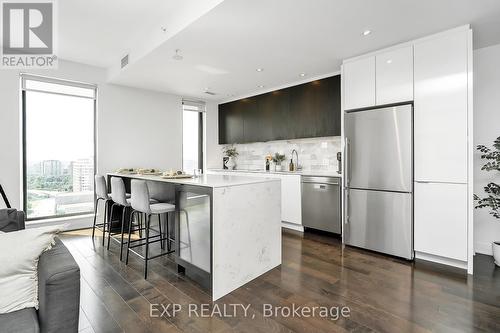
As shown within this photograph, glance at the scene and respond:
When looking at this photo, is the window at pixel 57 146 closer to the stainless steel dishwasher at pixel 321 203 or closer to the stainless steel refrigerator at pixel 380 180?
the stainless steel dishwasher at pixel 321 203

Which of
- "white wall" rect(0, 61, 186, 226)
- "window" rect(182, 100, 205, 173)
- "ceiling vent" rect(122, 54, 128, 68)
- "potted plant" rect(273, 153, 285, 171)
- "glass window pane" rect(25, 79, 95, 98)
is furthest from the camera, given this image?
"window" rect(182, 100, 205, 173)

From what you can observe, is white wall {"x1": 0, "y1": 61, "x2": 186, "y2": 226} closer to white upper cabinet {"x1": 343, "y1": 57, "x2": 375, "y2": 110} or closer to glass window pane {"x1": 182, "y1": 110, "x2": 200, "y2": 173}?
glass window pane {"x1": 182, "y1": 110, "x2": 200, "y2": 173}

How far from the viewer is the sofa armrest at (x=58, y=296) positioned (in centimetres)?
113

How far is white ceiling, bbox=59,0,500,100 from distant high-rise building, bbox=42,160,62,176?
173 centimetres

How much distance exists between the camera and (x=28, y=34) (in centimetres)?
330

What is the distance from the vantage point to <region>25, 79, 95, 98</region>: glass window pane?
401cm

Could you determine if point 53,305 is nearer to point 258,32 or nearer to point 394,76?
point 258,32

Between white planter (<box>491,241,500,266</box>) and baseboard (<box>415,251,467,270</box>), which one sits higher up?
white planter (<box>491,241,500,266</box>)

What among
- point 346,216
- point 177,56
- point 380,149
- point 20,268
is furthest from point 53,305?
point 380,149

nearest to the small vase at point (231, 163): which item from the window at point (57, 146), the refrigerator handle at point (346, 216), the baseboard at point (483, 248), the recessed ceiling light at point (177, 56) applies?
the window at point (57, 146)

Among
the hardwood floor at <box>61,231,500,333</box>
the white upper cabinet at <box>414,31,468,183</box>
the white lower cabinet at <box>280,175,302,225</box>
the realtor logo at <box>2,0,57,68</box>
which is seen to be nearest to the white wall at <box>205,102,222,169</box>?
the white lower cabinet at <box>280,175,302,225</box>

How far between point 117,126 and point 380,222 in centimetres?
462

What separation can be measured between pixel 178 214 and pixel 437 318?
7.78 feet

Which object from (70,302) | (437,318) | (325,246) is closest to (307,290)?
(437,318)
